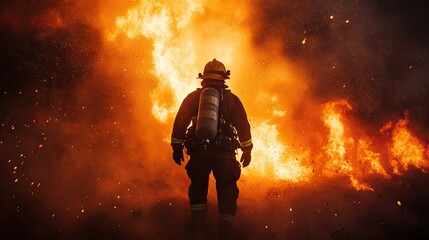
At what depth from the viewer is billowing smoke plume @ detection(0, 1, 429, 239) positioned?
586 cm

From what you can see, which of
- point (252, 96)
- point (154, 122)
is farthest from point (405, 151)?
point (154, 122)

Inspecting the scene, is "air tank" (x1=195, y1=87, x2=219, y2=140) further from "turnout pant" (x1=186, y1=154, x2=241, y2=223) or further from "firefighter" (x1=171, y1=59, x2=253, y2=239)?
"turnout pant" (x1=186, y1=154, x2=241, y2=223)

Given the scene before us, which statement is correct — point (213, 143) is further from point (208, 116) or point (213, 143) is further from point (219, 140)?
point (208, 116)

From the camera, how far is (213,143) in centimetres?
419

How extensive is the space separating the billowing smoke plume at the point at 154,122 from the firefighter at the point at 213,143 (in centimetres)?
76

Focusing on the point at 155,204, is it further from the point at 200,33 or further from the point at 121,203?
the point at 200,33

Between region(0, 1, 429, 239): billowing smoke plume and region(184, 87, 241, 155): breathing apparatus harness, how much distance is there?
4.25 feet

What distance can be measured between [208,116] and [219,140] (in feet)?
1.51

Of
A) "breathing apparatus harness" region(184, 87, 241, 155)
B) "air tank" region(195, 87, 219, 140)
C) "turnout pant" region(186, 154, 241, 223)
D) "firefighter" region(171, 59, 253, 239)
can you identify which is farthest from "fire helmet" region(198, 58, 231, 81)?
"turnout pant" region(186, 154, 241, 223)

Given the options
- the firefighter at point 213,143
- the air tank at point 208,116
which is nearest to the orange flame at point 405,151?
the firefighter at point 213,143

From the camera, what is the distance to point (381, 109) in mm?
14422

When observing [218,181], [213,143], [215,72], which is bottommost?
[218,181]

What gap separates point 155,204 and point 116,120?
162 inches

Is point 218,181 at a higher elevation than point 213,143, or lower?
lower
